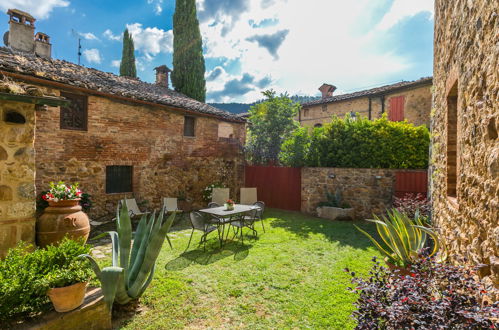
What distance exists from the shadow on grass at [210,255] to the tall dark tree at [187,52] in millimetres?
13695

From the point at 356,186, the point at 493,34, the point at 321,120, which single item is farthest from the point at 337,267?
the point at 321,120

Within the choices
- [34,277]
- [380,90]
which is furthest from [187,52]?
[34,277]

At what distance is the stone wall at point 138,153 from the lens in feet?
23.2

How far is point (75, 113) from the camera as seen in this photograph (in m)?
7.52

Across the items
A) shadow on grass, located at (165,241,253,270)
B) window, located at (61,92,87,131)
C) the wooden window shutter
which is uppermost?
the wooden window shutter

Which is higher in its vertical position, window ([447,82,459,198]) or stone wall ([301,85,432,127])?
stone wall ([301,85,432,127])

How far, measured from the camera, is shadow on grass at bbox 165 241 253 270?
4660mm

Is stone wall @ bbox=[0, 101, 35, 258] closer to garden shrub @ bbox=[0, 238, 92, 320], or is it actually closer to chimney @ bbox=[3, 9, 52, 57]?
garden shrub @ bbox=[0, 238, 92, 320]

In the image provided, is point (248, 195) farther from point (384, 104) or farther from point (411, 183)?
point (384, 104)

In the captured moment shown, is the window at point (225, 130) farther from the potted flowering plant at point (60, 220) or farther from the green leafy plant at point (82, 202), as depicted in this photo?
the potted flowering plant at point (60, 220)

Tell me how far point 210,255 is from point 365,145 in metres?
6.43

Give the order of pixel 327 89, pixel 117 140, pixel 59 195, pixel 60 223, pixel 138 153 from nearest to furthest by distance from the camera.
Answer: pixel 60 223 < pixel 59 195 < pixel 117 140 < pixel 138 153 < pixel 327 89

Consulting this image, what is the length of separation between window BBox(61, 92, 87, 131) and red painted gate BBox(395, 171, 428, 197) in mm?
9734

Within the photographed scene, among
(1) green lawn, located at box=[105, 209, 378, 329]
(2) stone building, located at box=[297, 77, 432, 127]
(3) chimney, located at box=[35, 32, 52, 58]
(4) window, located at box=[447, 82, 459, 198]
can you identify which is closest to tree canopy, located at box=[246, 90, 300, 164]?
(2) stone building, located at box=[297, 77, 432, 127]
